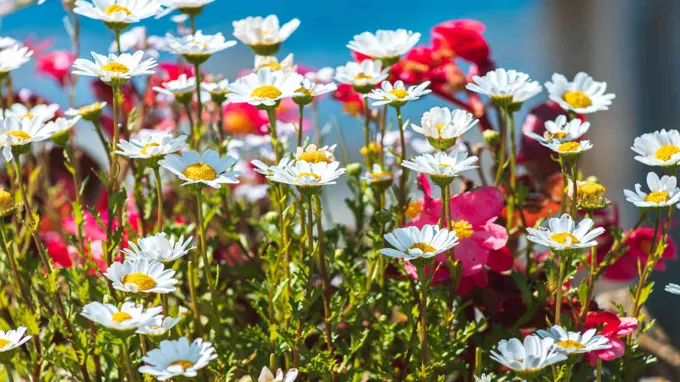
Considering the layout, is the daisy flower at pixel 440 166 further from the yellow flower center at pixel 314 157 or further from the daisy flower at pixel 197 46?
the daisy flower at pixel 197 46

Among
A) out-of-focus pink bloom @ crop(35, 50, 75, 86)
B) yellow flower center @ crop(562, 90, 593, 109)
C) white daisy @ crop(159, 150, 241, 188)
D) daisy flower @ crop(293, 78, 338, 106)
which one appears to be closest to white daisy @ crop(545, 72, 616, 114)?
yellow flower center @ crop(562, 90, 593, 109)

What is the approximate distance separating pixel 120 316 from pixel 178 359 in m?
0.05

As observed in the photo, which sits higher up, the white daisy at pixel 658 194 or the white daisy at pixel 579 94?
the white daisy at pixel 579 94

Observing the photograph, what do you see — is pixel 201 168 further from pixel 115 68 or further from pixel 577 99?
pixel 577 99

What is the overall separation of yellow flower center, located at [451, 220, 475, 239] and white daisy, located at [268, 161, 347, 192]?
0.17m

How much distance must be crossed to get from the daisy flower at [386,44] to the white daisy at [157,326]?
327 millimetres

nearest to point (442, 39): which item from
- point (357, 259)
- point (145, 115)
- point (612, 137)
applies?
point (357, 259)

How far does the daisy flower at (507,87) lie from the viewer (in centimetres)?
77

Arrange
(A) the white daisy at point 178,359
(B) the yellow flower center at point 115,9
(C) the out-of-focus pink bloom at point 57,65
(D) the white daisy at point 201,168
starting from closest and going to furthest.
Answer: (A) the white daisy at point 178,359, (D) the white daisy at point 201,168, (B) the yellow flower center at point 115,9, (C) the out-of-focus pink bloom at point 57,65

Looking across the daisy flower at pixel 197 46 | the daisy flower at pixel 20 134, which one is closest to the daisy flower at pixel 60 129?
the daisy flower at pixel 20 134

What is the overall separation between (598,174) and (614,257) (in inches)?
33.0

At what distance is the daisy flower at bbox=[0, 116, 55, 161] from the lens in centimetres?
69

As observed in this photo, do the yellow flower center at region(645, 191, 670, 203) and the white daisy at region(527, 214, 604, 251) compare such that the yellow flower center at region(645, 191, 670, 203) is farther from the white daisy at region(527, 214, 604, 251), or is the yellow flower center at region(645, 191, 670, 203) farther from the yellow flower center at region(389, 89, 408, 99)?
the yellow flower center at region(389, 89, 408, 99)

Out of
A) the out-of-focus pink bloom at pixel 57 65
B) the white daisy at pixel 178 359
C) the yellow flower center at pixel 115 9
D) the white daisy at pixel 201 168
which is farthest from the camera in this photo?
the out-of-focus pink bloom at pixel 57 65
